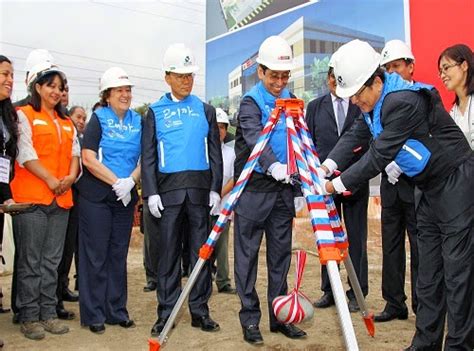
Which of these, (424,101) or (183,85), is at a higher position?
(183,85)

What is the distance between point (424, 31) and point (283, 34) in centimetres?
371

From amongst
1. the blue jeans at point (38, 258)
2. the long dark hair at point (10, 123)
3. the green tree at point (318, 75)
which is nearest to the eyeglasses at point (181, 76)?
the long dark hair at point (10, 123)

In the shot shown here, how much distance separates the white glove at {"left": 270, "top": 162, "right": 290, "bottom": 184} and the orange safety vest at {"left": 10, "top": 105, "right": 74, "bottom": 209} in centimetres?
173

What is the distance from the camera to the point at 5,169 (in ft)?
12.7

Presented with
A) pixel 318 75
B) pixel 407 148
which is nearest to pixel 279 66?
pixel 407 148

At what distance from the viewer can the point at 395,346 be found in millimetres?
3768

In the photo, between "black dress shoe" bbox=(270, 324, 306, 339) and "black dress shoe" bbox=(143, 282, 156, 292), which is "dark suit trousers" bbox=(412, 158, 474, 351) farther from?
"black dress shoe" bbox=(143, 282, 156, 292)

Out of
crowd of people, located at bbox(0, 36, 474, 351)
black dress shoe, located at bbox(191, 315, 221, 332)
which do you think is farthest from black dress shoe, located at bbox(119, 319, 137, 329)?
black dress shoe, located at bbox(191, 315, 221, 332)

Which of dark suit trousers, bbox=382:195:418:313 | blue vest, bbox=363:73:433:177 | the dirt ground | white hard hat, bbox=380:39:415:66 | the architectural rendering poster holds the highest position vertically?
the architectural rendering poster

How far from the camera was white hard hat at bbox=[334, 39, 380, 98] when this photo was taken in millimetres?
3006

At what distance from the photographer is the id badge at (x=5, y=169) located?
3.85m

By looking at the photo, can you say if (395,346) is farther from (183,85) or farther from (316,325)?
(183,85)

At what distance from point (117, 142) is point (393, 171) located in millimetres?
2112

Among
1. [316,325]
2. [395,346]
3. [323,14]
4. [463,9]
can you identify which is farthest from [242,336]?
[323,14]
